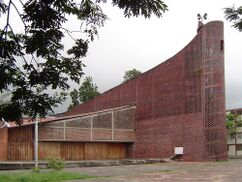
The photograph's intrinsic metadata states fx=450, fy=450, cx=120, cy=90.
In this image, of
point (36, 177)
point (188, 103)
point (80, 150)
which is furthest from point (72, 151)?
point (36, 177)

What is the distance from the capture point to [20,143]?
35.2 meters

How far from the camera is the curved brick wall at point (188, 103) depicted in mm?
36562

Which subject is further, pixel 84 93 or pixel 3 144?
pixel 84 93

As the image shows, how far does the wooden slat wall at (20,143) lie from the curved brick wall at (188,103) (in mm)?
11501

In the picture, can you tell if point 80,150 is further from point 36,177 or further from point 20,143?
point 36,177

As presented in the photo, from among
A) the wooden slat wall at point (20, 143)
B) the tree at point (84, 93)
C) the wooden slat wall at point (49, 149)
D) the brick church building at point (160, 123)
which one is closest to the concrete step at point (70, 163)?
the brick church building at point (160, 123)

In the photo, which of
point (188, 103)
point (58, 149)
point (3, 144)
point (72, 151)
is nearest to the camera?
point (3, 144)

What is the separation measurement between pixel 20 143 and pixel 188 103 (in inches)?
558

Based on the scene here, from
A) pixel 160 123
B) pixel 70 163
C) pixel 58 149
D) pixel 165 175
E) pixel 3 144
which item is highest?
pixel 160 123

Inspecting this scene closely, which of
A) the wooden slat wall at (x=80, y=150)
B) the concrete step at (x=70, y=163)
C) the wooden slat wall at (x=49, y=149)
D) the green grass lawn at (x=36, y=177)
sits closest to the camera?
the green grass lawn at (x=36, y=177)

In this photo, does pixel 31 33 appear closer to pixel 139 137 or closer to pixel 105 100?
pixel 139 137

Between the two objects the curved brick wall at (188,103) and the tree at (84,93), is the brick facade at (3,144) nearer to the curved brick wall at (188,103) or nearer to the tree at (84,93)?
the curved brick wall at (188,103)

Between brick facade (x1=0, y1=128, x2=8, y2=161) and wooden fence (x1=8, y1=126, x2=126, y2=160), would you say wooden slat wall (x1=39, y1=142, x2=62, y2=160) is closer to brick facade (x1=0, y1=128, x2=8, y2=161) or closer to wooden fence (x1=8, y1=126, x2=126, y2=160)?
wooden fence (x1=8, y1=126, x2=126, y2=160)

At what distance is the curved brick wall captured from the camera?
36.6 m
